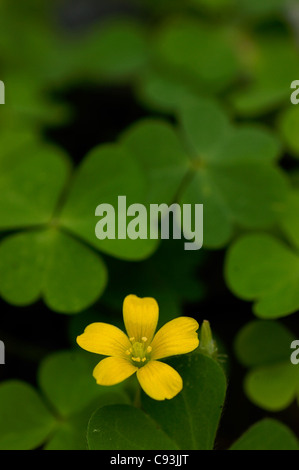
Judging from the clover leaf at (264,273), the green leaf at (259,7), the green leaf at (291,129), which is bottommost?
the clover leaf at (264,273)

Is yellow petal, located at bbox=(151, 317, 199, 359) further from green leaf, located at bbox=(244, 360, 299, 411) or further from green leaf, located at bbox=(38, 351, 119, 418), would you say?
green leaf, located at bbox=(244, 360, 299, 411)

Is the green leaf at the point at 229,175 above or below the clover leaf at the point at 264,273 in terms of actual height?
above

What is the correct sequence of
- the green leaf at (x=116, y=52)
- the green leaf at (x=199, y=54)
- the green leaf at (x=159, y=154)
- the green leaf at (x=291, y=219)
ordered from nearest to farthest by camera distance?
the green leaf at (x=291, y=219)
the green leaf at (x=159, y=154)
the green leaf at (x=199, y=54)
the green leaf at (x=116, y=52)

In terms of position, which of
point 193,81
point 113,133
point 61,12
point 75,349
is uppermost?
point 61,12

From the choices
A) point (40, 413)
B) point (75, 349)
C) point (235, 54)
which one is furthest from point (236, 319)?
point (235, 54)

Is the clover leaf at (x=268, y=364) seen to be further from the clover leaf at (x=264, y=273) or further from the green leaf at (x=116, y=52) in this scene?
the green leaf at (x=116, y=52)

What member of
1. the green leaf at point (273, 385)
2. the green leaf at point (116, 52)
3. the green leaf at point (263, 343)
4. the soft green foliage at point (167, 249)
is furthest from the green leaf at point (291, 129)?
the green leaf at point (116, 52)

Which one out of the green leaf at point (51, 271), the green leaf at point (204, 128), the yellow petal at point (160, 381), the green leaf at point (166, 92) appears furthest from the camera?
the green leaf at point (166, 92)
